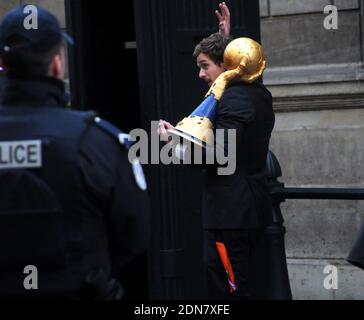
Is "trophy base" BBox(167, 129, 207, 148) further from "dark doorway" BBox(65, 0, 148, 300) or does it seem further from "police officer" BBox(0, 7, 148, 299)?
"police officer" BBox(0, 7, 148, 299)

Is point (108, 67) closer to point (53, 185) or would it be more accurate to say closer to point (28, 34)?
point (28, 34)

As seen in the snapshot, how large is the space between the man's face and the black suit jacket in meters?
0.14

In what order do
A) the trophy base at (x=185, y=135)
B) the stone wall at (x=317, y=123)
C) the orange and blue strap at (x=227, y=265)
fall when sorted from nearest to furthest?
the trophy base at (x=185, y=135) < the orange and blue strap at (x=227, y=265) < the stone wall at (x=317, y=123)

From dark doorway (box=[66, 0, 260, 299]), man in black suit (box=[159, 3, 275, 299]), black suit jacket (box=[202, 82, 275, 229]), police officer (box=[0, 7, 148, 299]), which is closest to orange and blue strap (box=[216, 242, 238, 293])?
man in black suit (box=[159, 3, 275, 299])

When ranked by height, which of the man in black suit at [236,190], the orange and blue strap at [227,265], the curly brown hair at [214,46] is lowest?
the orange and blue strap at [227,265]

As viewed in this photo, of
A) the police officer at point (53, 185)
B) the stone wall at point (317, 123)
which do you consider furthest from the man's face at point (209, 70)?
the stone wall at point (317, 123)

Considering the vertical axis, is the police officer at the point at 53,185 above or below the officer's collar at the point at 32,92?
below

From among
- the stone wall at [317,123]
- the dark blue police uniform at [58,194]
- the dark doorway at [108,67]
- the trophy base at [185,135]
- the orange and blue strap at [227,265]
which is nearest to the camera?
the dark blue police uniform at [58,194]

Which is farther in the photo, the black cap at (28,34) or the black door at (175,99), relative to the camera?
the black door at (175,99)

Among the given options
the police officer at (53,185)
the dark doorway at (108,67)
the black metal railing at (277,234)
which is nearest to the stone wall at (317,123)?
the black metal railing at (277,234)

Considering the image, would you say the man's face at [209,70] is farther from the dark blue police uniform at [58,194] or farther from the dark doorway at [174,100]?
the dark blue police uniform at [58,194]

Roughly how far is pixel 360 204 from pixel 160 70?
11.4 ft

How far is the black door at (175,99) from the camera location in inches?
202
